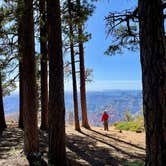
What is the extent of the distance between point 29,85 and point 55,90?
132cm

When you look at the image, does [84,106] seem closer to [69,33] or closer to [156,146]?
[69,33]

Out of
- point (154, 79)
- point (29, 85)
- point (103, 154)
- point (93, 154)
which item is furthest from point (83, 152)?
point (154, 79)

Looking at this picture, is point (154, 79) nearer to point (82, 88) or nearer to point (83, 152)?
point (83, 152)

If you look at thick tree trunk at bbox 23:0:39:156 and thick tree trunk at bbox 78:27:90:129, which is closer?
thick tree trunk at bbox 23:0:39:156

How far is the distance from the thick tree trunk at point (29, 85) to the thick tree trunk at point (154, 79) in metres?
5.09

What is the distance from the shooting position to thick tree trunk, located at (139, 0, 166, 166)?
5.08m

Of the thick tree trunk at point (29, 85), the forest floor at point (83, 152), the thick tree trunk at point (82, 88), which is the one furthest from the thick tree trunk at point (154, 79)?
the thick tree trunk at point (82, 88)

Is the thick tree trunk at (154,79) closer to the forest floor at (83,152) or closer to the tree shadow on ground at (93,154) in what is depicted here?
the forest floor at (83,152)

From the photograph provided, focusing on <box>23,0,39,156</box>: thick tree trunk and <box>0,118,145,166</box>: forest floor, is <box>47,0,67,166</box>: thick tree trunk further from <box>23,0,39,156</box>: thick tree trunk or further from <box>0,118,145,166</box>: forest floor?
<box>23,0,39,156</box>: thick tree trunk

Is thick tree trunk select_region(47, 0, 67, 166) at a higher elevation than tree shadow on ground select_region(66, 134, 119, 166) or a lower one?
higher

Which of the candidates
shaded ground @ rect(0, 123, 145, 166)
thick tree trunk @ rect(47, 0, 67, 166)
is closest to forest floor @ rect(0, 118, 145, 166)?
shaded ground @ rect(0, 123, 145, 166)

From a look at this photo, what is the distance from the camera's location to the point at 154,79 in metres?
5.09

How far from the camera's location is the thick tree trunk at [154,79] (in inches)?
200

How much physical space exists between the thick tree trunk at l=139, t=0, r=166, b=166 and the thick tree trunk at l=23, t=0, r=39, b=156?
5.09 m
